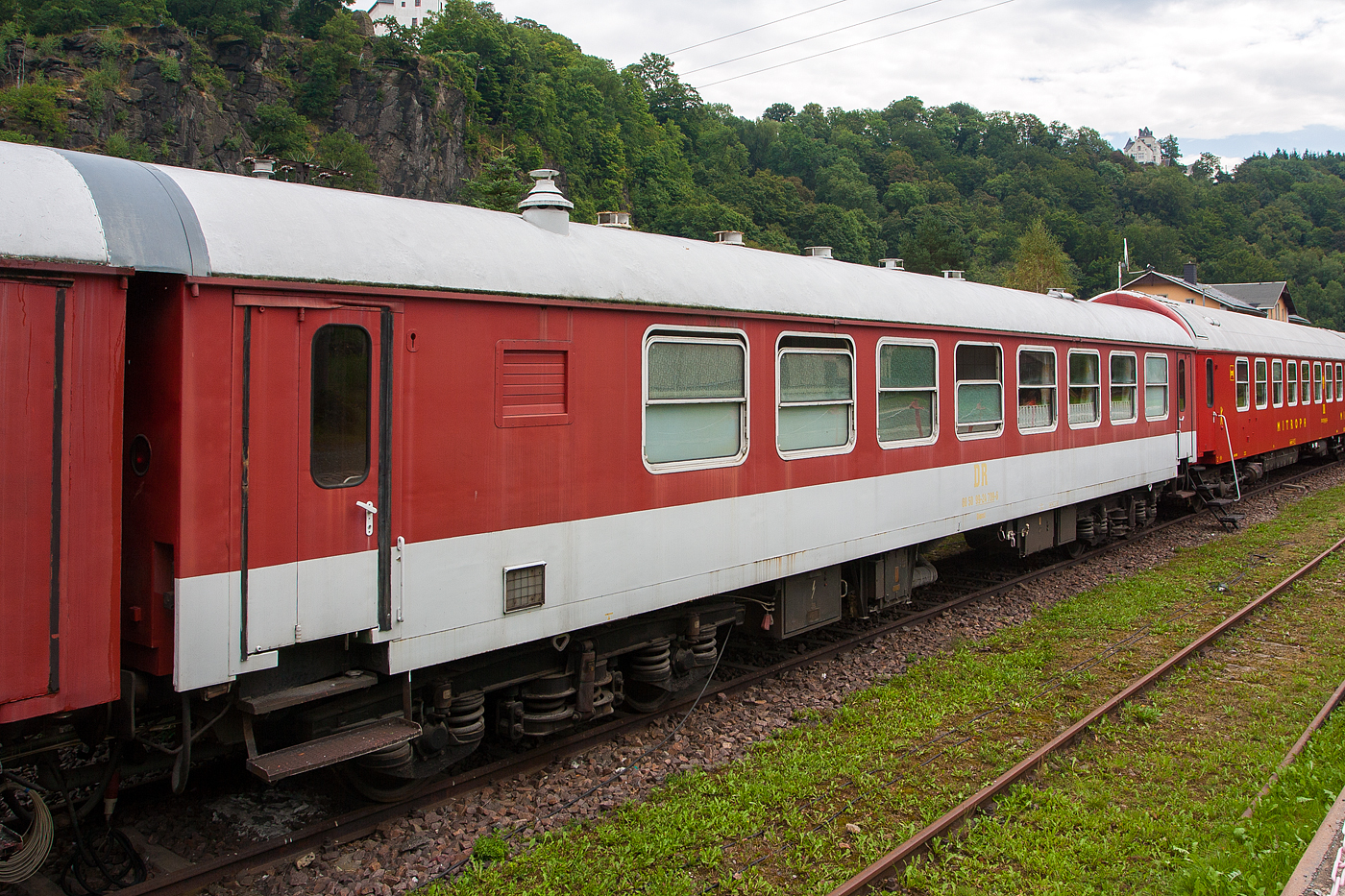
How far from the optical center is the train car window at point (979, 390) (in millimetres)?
9602

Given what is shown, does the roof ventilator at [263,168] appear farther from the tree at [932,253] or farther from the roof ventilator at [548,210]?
the tree at [932,253]

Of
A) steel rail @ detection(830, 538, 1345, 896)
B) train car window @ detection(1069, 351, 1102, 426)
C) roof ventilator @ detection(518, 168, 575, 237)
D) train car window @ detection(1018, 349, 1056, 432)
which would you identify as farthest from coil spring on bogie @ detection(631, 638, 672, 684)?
train car window @ detection(1069, 351, 1102, 426)

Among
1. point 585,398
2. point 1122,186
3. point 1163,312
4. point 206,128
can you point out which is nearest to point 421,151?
point 206,128

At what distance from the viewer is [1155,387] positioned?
14.6m

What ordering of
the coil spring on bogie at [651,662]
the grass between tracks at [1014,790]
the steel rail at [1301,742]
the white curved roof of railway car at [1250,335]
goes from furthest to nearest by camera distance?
the white curved roof of railway car at [1250,335]
the coil spring on bogie at [651,662]
the steel rail at [1301,742]
the grass between tracks at [1014,790]

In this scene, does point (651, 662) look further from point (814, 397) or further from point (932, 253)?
point (932, 253)

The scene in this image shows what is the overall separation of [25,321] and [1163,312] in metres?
16.7

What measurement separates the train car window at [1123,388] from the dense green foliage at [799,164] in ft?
119

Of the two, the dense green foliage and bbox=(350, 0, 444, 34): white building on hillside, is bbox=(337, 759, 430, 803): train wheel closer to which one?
the dense green foliage

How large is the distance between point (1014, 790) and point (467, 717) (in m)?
3.45

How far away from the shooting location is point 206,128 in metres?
72.1

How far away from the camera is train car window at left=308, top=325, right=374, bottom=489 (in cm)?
464

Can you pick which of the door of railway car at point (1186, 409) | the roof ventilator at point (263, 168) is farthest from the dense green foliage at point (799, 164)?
the roof ventilator at point (263, 168)

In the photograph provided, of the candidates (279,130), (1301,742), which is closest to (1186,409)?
(1301,742)
